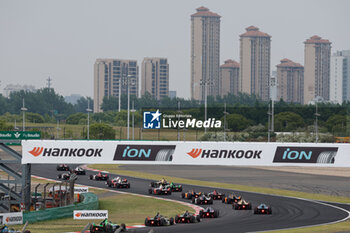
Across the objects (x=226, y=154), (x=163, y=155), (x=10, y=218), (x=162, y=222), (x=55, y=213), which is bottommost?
(x=162, y=222)

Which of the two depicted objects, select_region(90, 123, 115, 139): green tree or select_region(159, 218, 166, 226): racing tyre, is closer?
select_region(159, 218, 166, 226): racing tyre

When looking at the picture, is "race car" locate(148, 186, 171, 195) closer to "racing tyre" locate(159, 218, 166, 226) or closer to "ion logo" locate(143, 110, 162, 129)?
"ion logo" locate(143, 110, 162, 129)

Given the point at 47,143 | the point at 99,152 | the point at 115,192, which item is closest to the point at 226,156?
the point at 99,152

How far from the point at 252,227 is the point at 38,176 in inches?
1638

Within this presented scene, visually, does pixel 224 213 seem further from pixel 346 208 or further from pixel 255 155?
pixel 346 208

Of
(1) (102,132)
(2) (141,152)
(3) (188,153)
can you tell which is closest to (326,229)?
(3) (188,153)

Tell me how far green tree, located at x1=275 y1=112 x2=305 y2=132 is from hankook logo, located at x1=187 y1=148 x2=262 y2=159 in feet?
205

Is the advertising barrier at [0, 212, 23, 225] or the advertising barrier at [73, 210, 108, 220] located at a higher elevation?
the advertising barrier at [0, 212, 23, 225]

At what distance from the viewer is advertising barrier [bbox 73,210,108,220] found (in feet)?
128

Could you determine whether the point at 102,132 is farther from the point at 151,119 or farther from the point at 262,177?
the point at 151,119

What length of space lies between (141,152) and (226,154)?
16.9ft

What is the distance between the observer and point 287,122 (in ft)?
342

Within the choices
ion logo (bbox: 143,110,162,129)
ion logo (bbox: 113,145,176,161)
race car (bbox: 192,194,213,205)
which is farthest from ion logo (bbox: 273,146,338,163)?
ion logo (bbox: 143,110,162,129)

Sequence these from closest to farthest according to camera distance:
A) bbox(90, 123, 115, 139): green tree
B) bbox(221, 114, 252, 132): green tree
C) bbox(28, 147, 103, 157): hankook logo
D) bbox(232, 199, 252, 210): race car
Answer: bbox(28, 147, 103, 157): hankook logo → bbox(232, 199, 252, 210): race car → bbox(221, 114, 252, 132): green tree → bbox(90, 123, 115, 139): green tree
